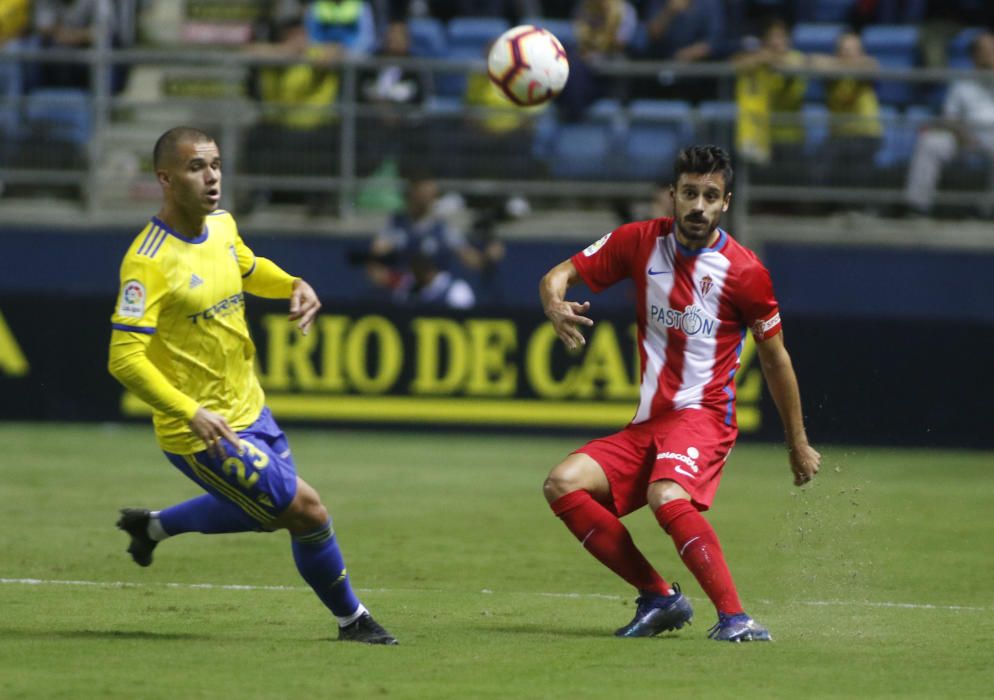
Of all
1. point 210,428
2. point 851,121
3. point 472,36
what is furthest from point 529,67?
point 472,36

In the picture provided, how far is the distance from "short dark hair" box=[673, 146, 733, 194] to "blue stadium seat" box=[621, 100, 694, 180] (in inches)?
380

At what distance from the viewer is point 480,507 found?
12.3 metres

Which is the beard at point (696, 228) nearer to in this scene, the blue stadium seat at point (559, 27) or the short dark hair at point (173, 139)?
the short dark hair at point (173, 139)

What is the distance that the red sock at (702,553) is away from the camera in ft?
23.7

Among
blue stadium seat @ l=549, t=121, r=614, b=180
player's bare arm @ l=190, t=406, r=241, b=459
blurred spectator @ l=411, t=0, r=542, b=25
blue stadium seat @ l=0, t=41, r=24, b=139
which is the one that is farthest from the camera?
blurred spectator @ l=411, t=0, r=542, b=25

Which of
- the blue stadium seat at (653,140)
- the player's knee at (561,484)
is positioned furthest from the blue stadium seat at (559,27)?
the player's knee at (561,484)

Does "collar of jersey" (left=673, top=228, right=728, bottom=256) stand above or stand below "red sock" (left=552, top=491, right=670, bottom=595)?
above

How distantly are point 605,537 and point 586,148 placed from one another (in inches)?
398

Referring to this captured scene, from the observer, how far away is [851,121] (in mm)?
17094

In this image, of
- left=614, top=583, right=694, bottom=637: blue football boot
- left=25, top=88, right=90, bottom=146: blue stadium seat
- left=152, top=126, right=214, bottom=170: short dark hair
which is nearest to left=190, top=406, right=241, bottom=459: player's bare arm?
left=152, top=126, right=214, bottom=170: short dark hair

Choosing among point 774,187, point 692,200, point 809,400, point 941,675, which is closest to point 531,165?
point 774,187

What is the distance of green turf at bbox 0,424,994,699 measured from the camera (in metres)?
6.34

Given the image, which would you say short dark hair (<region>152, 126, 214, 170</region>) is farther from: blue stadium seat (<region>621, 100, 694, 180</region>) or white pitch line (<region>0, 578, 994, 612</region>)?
blue stadium seat (<region>621, 100, 694, 180</region>)

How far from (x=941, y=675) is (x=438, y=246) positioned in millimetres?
10666
